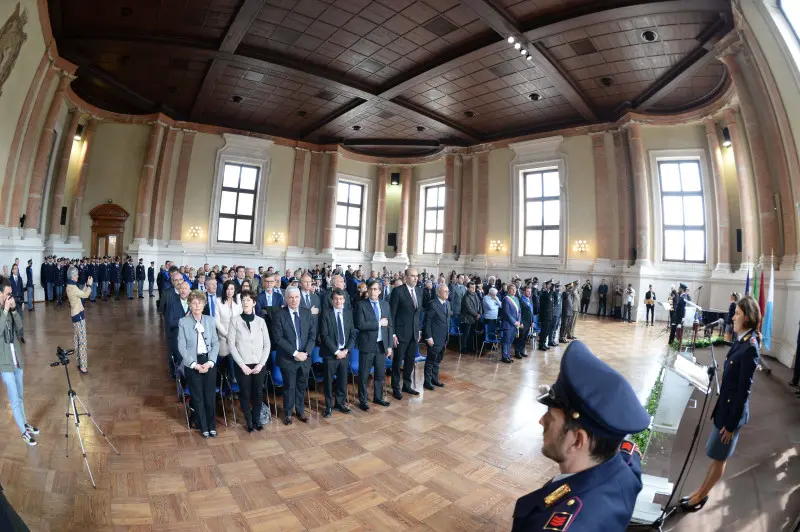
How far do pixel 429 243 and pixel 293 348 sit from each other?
690 inches

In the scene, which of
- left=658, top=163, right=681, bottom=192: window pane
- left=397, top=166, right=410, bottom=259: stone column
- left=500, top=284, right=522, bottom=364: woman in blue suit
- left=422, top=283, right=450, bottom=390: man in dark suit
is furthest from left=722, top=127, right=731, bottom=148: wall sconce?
left=397, top=166, right=410, bottom=259: stone column

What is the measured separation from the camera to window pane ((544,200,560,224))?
17.0 meters

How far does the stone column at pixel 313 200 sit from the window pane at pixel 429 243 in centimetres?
605

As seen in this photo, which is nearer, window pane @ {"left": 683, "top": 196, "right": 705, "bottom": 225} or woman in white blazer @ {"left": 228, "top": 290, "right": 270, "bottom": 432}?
woman in white blazer @ {"left": 228, "top": 290, "right": 270, "bottom": 432}

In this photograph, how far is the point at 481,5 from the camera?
29.8ft

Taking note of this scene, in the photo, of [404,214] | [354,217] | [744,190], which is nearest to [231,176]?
[354,217]

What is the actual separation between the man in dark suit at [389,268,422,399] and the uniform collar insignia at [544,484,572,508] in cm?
433

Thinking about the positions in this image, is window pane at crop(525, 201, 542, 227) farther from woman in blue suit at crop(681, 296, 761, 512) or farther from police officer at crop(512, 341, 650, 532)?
police officer at crop(512, 341, 650, 532)

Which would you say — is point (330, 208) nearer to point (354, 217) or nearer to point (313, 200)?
point (313, 200)

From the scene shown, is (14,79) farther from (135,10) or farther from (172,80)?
(172,80)

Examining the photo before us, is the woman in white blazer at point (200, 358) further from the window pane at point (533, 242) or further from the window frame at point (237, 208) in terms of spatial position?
the window pane at point (533, 242)

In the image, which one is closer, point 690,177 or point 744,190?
point 744,190

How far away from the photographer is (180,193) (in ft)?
55.2

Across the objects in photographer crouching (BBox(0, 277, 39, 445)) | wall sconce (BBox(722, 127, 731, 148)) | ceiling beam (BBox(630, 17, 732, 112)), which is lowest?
photographer crouching (BBox(0, 277, 39, 445))
